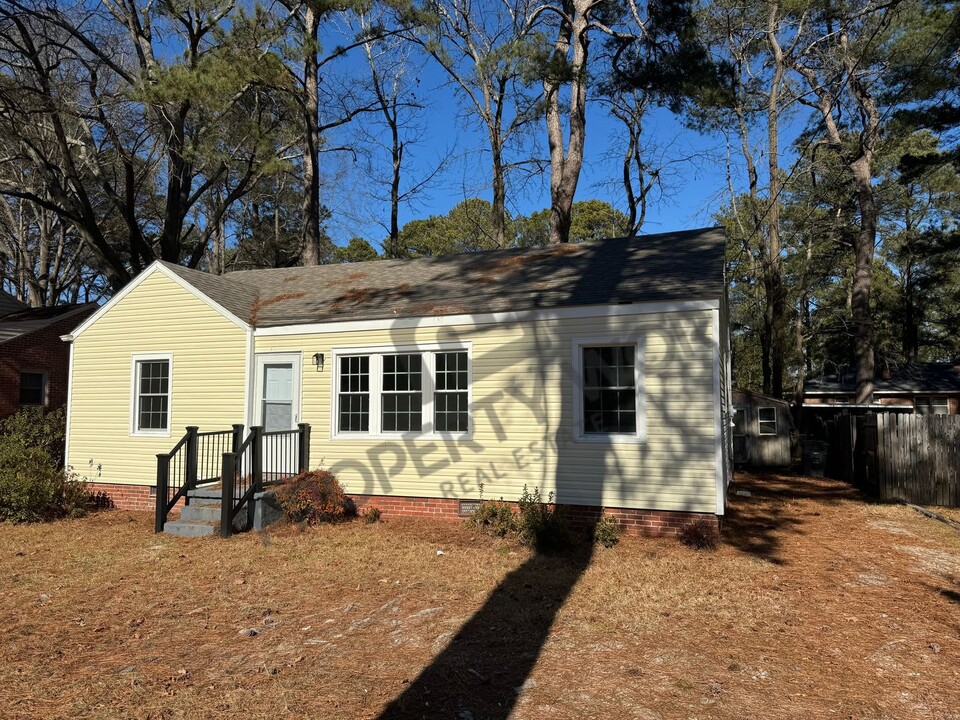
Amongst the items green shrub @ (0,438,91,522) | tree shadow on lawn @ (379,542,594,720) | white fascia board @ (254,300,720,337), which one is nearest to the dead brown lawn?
tree shadow on lawn @ (379,542,594,720)

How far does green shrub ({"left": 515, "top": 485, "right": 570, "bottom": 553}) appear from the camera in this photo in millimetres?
8273

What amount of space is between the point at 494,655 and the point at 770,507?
846cm

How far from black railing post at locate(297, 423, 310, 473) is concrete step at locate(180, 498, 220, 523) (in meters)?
1.46

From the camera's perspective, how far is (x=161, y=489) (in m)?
9.82

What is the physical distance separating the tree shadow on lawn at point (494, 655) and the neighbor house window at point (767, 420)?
12.1 metres

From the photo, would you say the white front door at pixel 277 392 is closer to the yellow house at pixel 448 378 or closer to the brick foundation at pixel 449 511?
the yellow house at pixel 448 378

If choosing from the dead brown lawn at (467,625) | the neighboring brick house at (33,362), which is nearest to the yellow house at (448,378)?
the dead brown lawn at (467,625)

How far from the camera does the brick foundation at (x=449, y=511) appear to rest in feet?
28.6

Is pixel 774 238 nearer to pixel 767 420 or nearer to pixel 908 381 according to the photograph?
pixel 767 420

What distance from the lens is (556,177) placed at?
20.8 m

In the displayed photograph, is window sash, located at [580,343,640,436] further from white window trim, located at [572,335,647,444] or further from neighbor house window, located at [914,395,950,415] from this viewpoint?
neighbor house window, located at [914,395,950,415]

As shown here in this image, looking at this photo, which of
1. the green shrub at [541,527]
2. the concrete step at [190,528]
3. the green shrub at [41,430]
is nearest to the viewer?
the green shrub at [541,527]

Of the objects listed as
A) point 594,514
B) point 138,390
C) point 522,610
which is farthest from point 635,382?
point 138,390

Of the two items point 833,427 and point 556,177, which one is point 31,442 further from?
point 833,427
